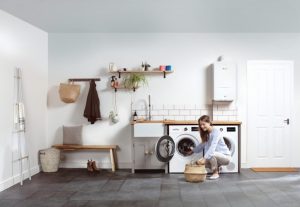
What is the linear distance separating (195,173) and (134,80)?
2161mm

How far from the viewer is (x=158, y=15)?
5.52 m

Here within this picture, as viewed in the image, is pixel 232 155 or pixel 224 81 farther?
pixel 224 81

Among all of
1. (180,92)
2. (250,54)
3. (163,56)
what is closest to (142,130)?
(180,92)

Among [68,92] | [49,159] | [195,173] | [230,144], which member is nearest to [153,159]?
[195,173]

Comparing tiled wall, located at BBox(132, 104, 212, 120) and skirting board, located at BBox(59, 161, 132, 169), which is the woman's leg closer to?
tiled wall, located at BBox(132, 104, 212, 120)

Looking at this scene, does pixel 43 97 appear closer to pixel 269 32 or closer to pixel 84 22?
pixel 84 22

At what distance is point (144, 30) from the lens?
6.27 meters

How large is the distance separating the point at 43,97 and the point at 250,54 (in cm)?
415

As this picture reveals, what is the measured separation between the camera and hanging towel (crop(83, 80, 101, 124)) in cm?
621

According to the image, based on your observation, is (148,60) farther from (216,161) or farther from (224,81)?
(216,161)

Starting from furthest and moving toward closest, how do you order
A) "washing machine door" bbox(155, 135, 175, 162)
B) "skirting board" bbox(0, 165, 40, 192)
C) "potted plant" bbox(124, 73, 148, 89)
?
"potted plant" bbox(124, 73, 148, 89), "washing machine door" bbox(155, 135, 175, 162), "skirting board" bbox(0, 165, 40, 192)

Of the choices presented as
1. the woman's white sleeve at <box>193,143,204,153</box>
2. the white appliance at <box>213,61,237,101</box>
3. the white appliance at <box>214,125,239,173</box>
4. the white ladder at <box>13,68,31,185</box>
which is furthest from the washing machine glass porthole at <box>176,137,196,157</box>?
the white ladder at <box>13,68,31,185</box>

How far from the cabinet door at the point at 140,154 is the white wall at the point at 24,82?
1839mm

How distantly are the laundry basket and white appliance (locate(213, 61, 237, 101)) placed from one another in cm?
320
